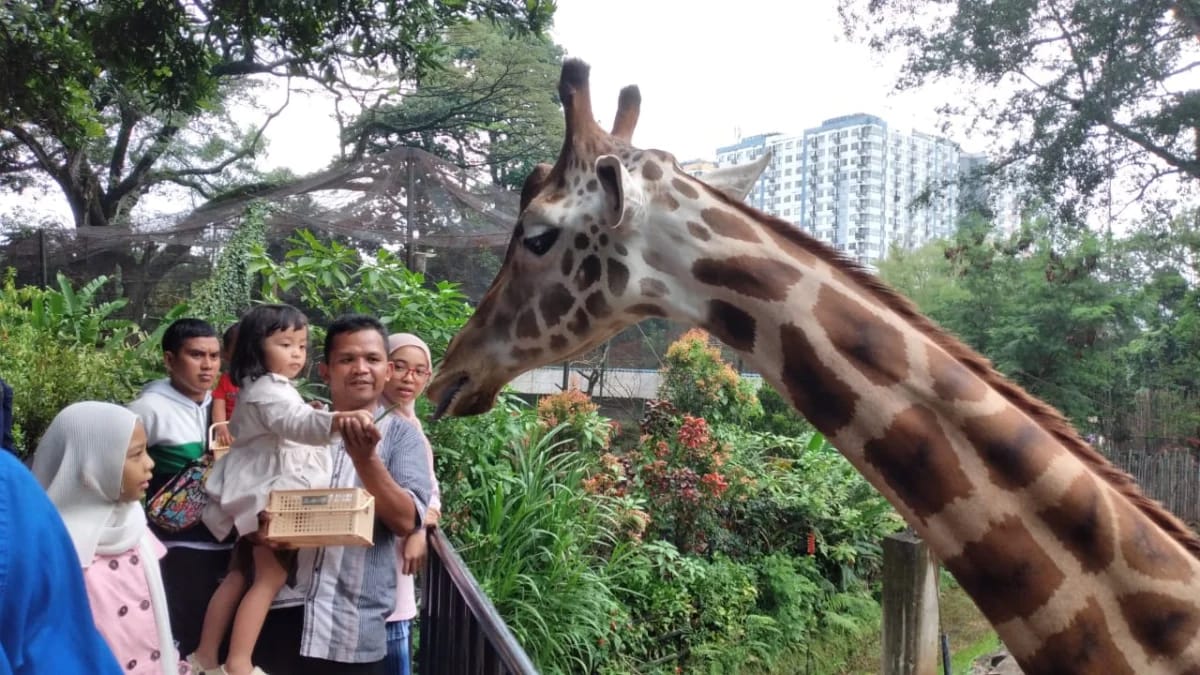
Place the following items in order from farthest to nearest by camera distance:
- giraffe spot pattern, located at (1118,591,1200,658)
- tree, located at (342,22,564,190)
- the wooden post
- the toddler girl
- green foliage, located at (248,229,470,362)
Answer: tree, located at (342,22,564,190) < green foliage, located at (248,229,470,362) < the wooden post < the toddler girl < giraffe spot pattern, located at (1118,591,1200,658)

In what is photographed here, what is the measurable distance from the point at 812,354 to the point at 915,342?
20cm

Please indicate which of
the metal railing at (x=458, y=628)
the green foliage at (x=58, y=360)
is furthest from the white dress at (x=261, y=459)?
the green foliage at (x=58, y=360)

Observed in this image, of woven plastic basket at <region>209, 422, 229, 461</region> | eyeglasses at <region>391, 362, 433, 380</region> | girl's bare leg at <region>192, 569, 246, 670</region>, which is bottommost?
girl's bare leg at <region>192, 569, 246, 670</region>

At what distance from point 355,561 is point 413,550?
0.61 feet

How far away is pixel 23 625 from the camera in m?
0.96

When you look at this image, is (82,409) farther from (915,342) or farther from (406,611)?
(915,342)

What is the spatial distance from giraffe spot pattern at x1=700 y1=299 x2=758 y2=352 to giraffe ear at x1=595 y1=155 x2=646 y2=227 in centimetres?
25

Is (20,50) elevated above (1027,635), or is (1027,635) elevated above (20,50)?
(20,50)

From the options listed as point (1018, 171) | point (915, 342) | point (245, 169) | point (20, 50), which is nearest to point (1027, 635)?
point (915, 342)

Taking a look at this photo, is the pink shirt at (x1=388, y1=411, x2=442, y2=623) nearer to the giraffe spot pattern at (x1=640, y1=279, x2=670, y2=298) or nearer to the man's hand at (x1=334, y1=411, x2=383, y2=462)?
the man's hand at (x1=334, y1=411, x2=383, y2=462)

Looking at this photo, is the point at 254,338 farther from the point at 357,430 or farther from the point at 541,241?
the point at 541,241

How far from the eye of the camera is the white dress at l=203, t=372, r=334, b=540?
2258mm

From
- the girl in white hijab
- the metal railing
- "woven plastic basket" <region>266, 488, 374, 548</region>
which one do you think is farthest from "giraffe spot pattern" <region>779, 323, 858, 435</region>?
the girl in white hijab

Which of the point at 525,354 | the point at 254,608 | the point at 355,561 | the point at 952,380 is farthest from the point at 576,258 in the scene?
the point at 254,608
